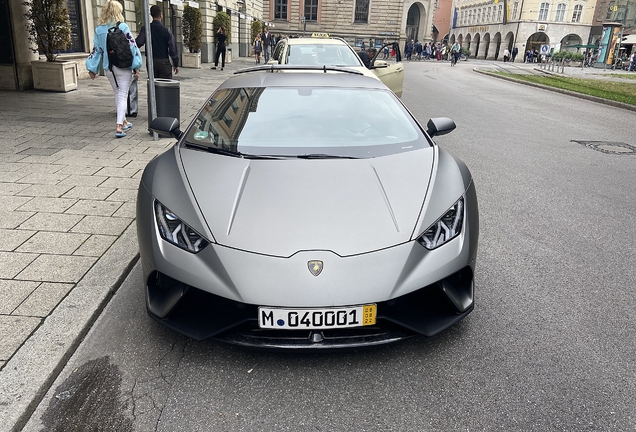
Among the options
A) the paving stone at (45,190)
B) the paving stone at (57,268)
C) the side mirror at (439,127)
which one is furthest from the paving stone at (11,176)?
the side mirror at (439,127)

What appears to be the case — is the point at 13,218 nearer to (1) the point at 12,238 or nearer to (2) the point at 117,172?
(1) the point at 12,238

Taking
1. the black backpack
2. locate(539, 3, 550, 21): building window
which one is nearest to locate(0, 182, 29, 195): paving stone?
the black backpack

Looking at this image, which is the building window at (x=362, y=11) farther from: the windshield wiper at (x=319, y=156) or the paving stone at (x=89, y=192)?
the windshield wiper at (x=319, y=156)

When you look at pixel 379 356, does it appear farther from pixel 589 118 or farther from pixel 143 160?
pixel 589 118

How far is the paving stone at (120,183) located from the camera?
548cm

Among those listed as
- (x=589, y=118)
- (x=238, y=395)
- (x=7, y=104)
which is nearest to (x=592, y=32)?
(x=589, y=118)

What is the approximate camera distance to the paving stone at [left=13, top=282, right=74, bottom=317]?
3.06 metres

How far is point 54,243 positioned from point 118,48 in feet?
15.0

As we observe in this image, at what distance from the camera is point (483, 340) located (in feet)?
9.73

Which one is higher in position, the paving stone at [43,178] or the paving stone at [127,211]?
the paving stone at [43,178]

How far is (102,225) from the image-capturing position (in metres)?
4.43

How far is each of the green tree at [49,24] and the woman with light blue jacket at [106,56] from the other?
5.07 m

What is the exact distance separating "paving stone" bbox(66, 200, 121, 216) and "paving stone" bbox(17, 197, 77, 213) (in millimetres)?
74

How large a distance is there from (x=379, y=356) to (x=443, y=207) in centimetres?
87
